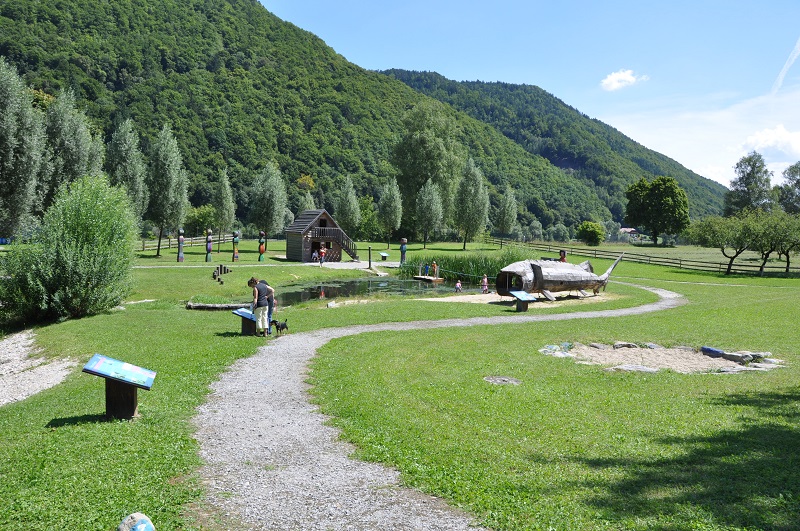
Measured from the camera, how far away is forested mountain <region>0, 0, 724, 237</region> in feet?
378

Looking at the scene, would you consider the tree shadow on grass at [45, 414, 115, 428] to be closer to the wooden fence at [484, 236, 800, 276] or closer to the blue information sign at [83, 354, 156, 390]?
the blue information sign at [83, 354, 156, 390]

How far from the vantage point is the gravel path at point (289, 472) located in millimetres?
6992

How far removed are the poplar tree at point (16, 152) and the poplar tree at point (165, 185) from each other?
1814 centimetres

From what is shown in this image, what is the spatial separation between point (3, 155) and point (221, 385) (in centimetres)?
2797

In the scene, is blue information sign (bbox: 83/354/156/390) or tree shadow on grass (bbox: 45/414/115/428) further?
tree shadow on grass (bbox: 45/414/115/428)

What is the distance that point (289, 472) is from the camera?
8.41 m

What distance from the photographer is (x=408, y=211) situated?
300ft

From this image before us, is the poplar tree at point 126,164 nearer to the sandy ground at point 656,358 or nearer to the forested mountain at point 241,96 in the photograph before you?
the sandy ground at point 656,358

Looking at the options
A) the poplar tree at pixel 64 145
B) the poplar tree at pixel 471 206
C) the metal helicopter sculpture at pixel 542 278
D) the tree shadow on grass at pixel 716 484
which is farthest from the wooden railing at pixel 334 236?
the tree shadow on grass at pixel 716 484

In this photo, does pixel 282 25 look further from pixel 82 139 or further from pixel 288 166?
pixel 82 139

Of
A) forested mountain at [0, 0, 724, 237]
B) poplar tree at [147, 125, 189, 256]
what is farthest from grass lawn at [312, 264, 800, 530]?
forested mountain at [0, 0, 724, 237]

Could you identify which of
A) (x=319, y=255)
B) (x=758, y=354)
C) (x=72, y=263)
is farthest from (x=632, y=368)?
(x=319, y=255)

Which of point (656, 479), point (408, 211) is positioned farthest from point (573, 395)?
point (408, 211)

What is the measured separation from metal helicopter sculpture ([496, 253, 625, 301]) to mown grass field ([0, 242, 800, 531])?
1125 centimetres
